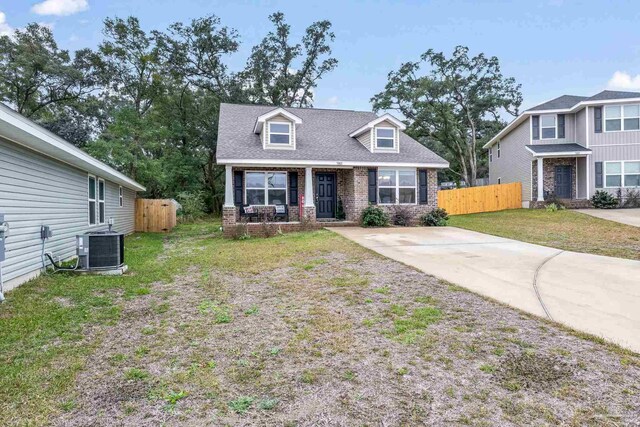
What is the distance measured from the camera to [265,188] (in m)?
15.5

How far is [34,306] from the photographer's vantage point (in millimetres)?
4938

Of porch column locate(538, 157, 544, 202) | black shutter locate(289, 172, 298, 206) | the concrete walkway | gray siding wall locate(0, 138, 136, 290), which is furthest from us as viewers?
porch column locate(538, 157, 544, 202)

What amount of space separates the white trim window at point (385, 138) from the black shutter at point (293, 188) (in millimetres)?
3925

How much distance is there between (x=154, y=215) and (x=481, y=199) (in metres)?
17.8

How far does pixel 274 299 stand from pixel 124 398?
2.69 meters

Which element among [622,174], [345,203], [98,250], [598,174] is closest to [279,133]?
[345,203]

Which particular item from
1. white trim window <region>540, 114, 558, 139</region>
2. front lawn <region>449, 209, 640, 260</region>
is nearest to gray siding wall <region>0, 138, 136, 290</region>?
front lawn <region>449, 209, 640, 260</region>

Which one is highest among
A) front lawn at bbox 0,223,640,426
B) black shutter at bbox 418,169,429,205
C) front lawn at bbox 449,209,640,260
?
black shutter at bbox 418,169,429,205

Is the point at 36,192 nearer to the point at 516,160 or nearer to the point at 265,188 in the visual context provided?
the point at 265,188

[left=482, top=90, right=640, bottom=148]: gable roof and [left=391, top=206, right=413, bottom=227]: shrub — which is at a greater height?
[left=482, top=90, right=640, bottom=148]: gable roof

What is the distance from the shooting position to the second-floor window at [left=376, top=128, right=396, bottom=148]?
53.3 ft

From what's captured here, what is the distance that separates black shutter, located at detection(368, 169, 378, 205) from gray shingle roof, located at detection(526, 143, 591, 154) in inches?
383

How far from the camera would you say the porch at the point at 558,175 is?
1909cm

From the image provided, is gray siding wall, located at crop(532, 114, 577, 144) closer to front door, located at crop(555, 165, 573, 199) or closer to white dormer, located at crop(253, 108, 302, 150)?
front door, located at crop(555, 165, 573, 199)
